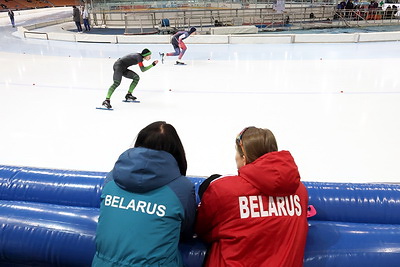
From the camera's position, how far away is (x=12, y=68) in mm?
7547

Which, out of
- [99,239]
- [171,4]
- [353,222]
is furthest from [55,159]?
[171,4]

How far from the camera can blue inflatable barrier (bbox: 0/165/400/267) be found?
160cm

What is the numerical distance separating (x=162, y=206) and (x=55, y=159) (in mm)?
2419

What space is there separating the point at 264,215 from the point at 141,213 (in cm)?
48

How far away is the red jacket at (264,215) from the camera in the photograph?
1.18m

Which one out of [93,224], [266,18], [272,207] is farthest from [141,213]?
[266,18]

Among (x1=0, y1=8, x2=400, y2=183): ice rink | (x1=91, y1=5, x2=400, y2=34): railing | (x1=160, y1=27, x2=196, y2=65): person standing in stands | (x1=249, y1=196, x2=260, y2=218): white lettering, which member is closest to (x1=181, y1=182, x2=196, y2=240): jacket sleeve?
(x1=249, y1=196, x2=260, y2=218): white lettering

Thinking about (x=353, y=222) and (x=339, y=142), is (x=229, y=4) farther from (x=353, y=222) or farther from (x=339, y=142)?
(x=353, y=222)

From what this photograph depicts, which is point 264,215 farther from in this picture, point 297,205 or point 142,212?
point 142,212

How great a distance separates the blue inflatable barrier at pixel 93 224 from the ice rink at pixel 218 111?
0.83 meters

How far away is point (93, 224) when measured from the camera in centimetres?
178

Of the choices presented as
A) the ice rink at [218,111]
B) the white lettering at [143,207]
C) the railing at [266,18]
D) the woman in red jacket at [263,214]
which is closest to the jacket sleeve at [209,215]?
the woman in red jacket at [263,214]

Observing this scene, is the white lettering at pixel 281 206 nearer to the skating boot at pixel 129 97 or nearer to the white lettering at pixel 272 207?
the white lettering at pixel 272 207

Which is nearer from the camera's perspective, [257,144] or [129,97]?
[257,144]
